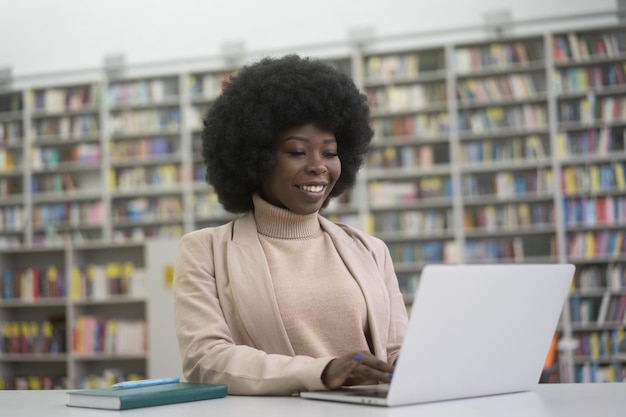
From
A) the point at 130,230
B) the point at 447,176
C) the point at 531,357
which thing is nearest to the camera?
the point at 531,357

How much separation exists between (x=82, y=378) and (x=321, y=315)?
4918mm

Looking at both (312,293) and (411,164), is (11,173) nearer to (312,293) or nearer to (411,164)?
(411,164)

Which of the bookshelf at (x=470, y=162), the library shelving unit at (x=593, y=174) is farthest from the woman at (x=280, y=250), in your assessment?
the library shelving unit at (x=593, y=174)

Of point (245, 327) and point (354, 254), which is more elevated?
point (354, 254)

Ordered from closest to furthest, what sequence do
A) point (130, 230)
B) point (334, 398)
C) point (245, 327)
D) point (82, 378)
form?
point (334, 398) < point (245, 327) < point (82, 378) < point (130, 230)

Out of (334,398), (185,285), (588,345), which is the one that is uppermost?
(185,285)

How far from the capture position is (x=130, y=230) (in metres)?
8.84

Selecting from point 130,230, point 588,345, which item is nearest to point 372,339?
point 588,345

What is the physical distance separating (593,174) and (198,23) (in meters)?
4.23

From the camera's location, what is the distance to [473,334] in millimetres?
1286

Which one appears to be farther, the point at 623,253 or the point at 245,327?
the point at 623,253

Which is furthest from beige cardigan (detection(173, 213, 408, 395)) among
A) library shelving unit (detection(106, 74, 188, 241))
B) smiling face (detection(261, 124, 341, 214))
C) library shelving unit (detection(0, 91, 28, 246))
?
library shelving unit (detection(0, 91, 28, 246))

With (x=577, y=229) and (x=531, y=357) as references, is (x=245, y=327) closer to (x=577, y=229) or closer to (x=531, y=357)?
(x=531, y=357)

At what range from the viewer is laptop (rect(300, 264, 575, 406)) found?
1.20 metres
